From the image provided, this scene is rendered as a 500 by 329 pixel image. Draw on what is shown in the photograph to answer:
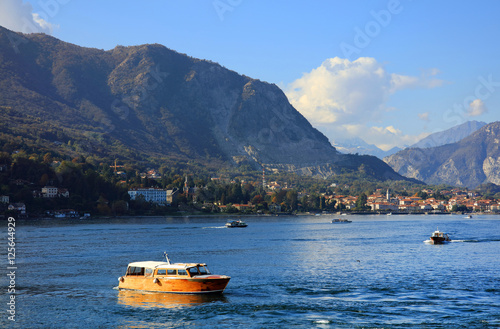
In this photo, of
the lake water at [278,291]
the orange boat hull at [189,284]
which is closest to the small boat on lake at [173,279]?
the orange boat hull at [189,284]

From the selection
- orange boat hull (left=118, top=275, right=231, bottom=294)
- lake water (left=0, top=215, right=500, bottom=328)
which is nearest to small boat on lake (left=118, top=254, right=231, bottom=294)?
orange boat hull (left=118, top=275, right=231, bottom=294)

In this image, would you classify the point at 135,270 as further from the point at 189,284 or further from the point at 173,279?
the point at 189,284

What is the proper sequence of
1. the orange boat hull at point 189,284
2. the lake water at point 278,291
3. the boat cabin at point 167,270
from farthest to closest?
the boat cabin at point 167,270, the orange boat hull at point 189,284, the lake water at point 278,291

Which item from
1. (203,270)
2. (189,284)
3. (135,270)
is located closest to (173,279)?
(189,284)

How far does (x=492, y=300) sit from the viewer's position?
166ft

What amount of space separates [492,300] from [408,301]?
7672 millimetres

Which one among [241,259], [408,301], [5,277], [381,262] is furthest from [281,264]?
[5,277]

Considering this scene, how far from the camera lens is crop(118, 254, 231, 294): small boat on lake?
Result: 51844mm

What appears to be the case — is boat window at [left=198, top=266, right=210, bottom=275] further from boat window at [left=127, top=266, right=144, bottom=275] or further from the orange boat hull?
boat window at [left=127, top=266, right=144, bottom=275]

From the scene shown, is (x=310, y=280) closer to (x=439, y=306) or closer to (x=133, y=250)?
(x=439, y=306)

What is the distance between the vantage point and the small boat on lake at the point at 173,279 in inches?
2041

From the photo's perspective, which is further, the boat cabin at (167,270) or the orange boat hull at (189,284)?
the boat cabin at (167,270)

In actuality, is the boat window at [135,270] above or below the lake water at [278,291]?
above

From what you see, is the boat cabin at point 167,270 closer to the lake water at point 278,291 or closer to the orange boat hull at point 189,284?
the orange boat hull at point 189,284
